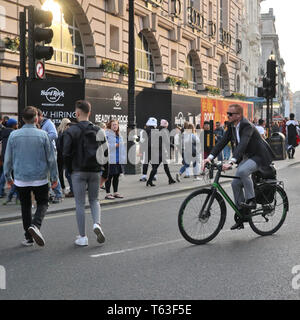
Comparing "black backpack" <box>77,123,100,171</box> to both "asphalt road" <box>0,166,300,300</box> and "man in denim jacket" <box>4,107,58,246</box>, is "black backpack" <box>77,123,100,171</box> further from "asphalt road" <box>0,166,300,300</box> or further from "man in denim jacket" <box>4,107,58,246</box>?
"asphalt road" <box>0,166,300,300</box>

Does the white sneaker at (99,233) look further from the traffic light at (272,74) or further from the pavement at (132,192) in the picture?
the traffic light at (272,74)

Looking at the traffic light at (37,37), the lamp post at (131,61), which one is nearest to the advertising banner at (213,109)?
the lamp post at (131,61)

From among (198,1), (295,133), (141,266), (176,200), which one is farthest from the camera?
(198,1)

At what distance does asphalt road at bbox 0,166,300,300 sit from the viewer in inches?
183

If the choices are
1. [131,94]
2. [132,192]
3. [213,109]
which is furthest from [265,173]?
[213,109]

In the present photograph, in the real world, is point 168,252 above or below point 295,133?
below

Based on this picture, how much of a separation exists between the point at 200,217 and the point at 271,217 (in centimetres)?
118

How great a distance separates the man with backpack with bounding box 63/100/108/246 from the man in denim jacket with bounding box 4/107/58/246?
30 cm

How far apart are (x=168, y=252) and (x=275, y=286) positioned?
167cm

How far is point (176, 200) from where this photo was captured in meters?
10.8

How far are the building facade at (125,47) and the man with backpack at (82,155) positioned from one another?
8927 mm

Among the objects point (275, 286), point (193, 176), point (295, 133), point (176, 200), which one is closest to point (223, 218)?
point (275, 286)
